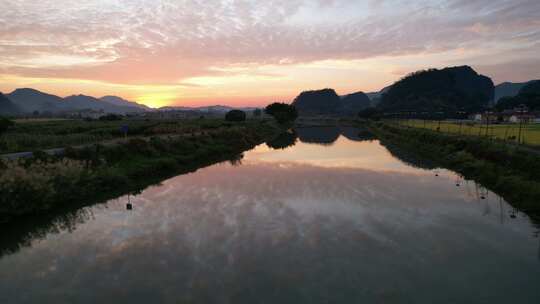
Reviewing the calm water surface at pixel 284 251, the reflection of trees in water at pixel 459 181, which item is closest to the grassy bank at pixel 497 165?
the reflection of trees in water at pixel 459 181

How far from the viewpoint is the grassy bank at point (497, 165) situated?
Answer: 17.2 metres

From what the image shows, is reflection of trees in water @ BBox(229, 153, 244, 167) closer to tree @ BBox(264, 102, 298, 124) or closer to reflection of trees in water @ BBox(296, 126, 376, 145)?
reflection of trees in water @ BBox(296, 126, 376, 145)

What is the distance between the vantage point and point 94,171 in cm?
2080

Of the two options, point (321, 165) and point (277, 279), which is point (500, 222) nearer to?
point (277, 279)

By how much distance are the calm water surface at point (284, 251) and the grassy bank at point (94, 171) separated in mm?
1640

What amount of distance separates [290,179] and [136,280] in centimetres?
1590

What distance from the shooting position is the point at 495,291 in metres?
8.99

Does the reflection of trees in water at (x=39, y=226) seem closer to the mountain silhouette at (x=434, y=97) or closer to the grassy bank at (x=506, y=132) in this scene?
the grassy bank at (x=506, y=132)

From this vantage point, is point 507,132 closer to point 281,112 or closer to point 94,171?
point 94,171

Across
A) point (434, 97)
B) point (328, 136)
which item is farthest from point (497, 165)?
point (434, 97)

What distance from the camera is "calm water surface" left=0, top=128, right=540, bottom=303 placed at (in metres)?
9.01

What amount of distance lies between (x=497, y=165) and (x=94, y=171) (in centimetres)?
2821

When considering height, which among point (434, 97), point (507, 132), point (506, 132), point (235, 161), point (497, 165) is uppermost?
point (434, 97)

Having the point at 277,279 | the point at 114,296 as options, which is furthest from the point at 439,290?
the point at 114,296
